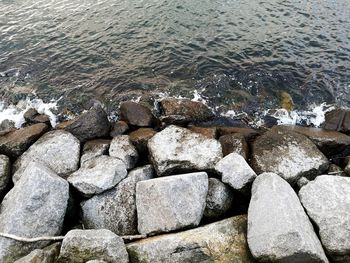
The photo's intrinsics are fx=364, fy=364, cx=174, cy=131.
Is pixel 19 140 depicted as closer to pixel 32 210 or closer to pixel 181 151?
pixel 32 210

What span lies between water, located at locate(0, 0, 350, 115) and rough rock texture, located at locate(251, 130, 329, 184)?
2845mm

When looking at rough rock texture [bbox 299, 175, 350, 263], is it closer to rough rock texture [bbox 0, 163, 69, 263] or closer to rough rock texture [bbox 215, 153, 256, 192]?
rough rock texture [bbox 215, 153, 256, 192]

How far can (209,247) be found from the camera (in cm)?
570

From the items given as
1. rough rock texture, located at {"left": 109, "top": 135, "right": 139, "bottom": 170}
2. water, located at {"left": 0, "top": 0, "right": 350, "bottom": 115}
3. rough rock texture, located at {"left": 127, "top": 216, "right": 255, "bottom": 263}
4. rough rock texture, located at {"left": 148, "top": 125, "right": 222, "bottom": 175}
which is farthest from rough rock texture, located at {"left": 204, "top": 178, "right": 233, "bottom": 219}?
water, located at {"left": 0, "top": 0, "right": 350, "bottom": 115}

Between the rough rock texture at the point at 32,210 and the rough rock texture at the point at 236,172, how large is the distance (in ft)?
9.78

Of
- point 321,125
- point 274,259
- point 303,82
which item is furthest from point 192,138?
point 303,82

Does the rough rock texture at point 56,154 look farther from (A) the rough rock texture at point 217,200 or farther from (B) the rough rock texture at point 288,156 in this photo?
(B) the rough rock texture at point 288,156

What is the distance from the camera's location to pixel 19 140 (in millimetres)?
8703

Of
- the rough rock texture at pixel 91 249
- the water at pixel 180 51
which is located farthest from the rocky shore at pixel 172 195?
the water at pixel 180 51

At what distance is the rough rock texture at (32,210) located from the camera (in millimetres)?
6105

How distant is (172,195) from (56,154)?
3.33 m

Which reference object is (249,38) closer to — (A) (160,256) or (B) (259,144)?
(B) (259,144)

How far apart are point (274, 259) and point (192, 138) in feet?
11.4

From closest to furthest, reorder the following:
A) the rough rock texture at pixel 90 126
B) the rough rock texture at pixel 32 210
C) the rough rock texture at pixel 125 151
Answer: the rough rock texture at pixel 32 210
the rough rock texture at pixel 125 151
the rough rock texture at pixel 90 126
